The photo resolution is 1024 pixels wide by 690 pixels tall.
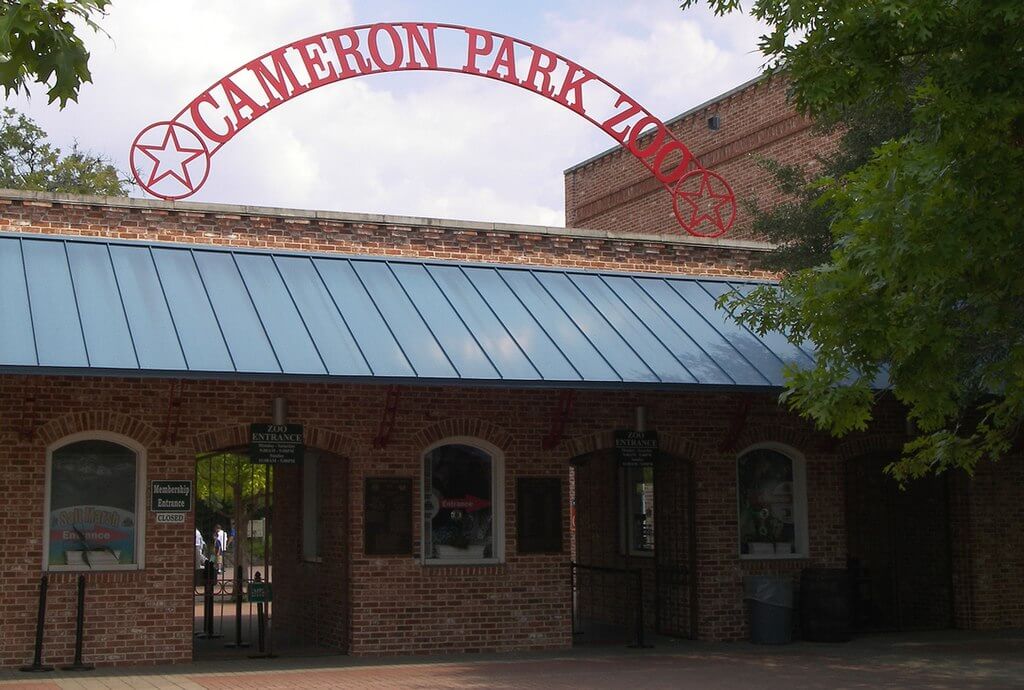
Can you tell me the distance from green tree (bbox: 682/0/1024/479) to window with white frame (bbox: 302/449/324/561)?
292 inches

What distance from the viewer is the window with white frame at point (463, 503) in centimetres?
1614

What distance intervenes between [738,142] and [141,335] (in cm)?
1621

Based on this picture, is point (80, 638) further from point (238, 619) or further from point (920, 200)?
point (920, 200)

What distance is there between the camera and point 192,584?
14.8 meters

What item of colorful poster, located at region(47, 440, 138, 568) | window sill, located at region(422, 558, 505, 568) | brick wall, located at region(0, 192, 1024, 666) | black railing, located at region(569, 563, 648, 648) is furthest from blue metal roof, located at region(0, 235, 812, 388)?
black railing, located at region(569, 563, 648, 648)

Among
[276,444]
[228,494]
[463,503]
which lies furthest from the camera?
[228,494]

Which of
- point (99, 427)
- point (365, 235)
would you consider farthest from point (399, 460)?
point (99, 427)

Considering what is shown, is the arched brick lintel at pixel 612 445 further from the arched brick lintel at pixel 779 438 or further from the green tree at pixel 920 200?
the green tree at pixel 920 200

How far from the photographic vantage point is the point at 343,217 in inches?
678

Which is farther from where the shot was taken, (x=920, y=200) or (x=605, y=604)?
(x=605, y=604)

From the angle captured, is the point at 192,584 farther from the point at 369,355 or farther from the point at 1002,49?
the point at 1002,49

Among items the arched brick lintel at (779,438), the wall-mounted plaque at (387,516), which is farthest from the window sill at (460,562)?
the arched brick lintel at (779,438)

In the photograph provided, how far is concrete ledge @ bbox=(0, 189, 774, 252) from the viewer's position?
15.9 m

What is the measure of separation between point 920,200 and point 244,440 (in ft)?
27.8
